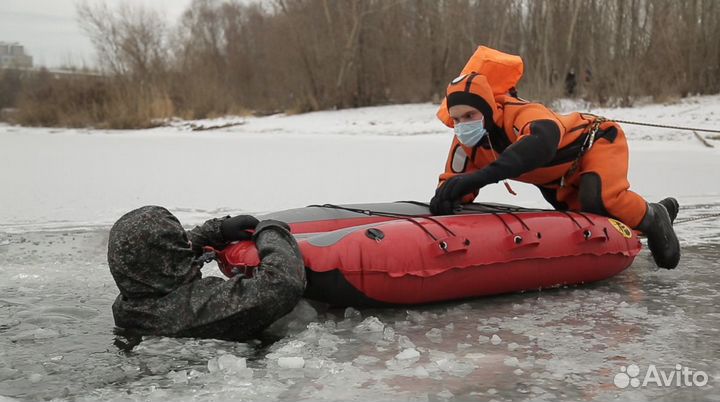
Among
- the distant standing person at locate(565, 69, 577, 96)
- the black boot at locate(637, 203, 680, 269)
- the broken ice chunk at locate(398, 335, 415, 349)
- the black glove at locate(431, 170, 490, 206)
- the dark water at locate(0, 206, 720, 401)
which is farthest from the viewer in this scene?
the distant standing person at locate(565, 69, 577, 96)

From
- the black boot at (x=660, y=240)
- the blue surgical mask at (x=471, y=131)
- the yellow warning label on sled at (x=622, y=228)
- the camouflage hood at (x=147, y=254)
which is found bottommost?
the black boot at (x=660, y=240)

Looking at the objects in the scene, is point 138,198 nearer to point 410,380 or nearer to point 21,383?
point 21,383

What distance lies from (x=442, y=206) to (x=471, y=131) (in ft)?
1.40

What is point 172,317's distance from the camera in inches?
116

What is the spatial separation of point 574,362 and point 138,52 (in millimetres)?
26429

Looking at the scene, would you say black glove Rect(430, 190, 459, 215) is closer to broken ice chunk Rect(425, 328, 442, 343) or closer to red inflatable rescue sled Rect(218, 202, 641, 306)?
red inflatable rescue sled Rect(218, 202, 641, 306)

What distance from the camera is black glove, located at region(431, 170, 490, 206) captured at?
364 centimetres

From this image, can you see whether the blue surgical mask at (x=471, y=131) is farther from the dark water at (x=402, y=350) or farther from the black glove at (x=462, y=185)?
the dark water at (x=402, y=350)

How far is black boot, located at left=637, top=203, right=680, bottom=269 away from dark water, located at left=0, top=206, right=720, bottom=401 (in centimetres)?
14

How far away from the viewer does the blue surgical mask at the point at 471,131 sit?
3.89 metres

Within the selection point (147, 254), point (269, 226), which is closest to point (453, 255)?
point (269, 226)

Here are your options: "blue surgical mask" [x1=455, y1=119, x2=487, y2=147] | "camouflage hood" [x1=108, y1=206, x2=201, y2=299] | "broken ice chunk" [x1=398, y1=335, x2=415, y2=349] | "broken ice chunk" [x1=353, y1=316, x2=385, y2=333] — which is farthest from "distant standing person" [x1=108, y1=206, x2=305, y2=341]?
"blue surgical mask" [x1=455, y1=119, x2=487, y2=147]

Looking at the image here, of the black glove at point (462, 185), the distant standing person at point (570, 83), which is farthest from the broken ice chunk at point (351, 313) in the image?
the distant standing person at point (570, 83)

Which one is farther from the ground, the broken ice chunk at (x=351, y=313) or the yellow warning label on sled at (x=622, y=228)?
the yellow warning label on sled at (x=622, y=228)
